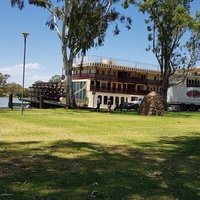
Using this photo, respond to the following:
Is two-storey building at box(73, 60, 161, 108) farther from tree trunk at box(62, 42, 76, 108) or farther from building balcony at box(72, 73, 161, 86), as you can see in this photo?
tree trunk at box(62, 42, 76, 108)

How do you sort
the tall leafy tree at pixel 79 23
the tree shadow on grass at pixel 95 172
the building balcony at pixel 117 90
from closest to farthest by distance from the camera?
the tree shadow on grass at pixel 95 172, the tall leafy tree at pixel 79 23, the building balcony at pixel 117 90

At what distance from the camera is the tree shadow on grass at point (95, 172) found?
6891 mm

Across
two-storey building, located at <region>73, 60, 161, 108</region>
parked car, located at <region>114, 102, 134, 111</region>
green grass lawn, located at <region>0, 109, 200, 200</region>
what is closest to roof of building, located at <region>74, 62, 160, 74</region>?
two-storey building, located at <region>73, 60, 161, 108</region>

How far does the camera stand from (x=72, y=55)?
1622 inches

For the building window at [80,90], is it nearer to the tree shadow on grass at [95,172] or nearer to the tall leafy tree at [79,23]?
the tall leafy tree at [79,23]

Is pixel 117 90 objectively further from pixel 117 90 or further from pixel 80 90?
pixel 80 90

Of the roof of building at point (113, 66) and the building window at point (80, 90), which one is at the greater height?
the roof of building at point (113, 66)

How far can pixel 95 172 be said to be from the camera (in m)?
8.49

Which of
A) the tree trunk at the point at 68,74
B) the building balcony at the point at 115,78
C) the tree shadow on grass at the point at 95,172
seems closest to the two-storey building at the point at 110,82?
the building balcony at the point at 115,78

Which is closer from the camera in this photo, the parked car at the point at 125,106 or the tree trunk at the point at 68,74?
the tree trunk at the point at 68,74

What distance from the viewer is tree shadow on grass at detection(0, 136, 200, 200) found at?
689cm

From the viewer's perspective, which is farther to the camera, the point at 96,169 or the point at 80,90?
the point at 80,90

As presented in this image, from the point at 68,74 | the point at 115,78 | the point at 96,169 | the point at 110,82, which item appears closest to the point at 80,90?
the point at 110,82

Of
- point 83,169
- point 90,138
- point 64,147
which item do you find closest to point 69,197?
point 83,169
